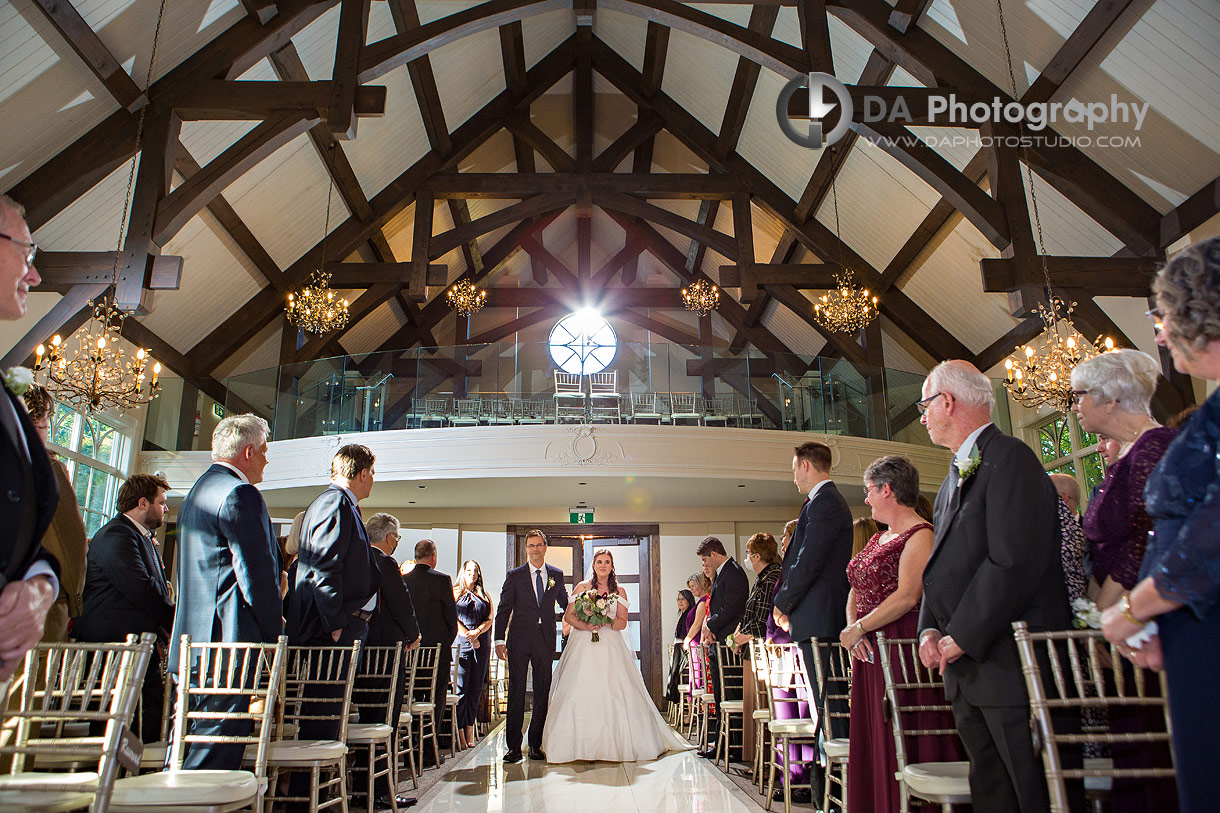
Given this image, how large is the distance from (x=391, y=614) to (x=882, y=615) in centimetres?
280

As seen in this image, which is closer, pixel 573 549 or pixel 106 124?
pixel 106 124

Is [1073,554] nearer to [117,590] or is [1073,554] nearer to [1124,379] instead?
[1124,379]

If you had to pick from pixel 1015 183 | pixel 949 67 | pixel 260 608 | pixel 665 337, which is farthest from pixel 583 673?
pixel 665 337

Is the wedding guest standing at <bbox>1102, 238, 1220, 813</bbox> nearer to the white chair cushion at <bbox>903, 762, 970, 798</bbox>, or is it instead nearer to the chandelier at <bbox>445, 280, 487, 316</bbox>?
the white chair cushion at <bbox>903, 762, 970, 798</bbox>

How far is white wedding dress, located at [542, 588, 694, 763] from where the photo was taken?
5547 millimetres

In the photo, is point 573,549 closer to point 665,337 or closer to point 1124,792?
point 665,337

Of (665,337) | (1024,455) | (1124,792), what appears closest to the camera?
(1124,792)

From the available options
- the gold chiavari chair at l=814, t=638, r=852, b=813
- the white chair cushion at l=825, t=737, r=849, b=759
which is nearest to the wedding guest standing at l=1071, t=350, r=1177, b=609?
the gold chiavari chair at l=814, t=638, r=852, b=813

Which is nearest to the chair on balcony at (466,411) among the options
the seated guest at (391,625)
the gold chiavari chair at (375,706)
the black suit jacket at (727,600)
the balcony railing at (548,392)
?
the balcony railing at (548,392)

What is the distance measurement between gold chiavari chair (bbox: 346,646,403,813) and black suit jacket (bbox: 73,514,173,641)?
975mm

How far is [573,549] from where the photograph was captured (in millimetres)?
12609

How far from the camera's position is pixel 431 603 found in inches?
232

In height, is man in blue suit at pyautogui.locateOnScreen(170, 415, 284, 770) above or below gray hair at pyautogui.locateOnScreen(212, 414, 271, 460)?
below

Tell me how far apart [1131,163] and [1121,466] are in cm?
744
